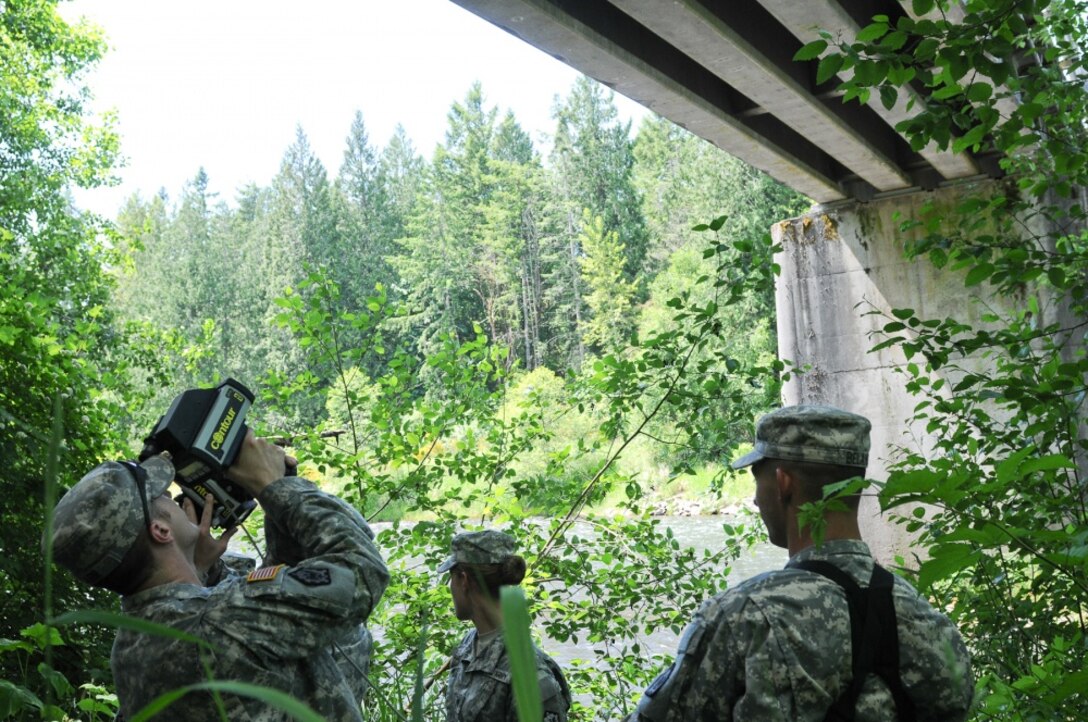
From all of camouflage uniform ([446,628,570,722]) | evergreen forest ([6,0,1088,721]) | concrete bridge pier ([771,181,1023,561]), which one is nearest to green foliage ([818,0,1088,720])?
evergreen forest ([6,0,1088,721])

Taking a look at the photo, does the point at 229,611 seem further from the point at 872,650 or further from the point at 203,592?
the point at 872,650

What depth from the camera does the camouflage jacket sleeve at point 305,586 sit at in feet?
7.68

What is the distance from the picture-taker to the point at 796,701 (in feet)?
7.56

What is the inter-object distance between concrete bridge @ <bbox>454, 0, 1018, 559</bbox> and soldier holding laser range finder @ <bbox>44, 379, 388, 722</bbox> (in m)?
4.83

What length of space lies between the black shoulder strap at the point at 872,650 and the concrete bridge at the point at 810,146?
440 cm

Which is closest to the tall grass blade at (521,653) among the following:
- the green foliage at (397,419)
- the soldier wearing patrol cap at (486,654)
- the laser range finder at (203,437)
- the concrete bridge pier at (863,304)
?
the green foliage at (397,419)

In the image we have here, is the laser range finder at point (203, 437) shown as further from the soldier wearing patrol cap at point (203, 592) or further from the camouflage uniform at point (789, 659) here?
the camouflage uniform at point (789, 659)

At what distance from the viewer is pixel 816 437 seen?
2.67 m

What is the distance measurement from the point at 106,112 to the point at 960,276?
14.6m

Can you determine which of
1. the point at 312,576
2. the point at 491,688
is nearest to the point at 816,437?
the point at 312,576

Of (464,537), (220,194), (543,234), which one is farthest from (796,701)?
(220,194)

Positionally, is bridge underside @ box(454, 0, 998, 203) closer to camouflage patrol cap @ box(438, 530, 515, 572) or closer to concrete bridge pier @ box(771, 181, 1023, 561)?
concrete bridge pier @ box(771, 181, 1023, 561)

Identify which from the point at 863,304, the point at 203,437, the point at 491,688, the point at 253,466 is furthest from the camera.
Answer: the point at 863,304

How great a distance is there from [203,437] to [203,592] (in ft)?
1.14
